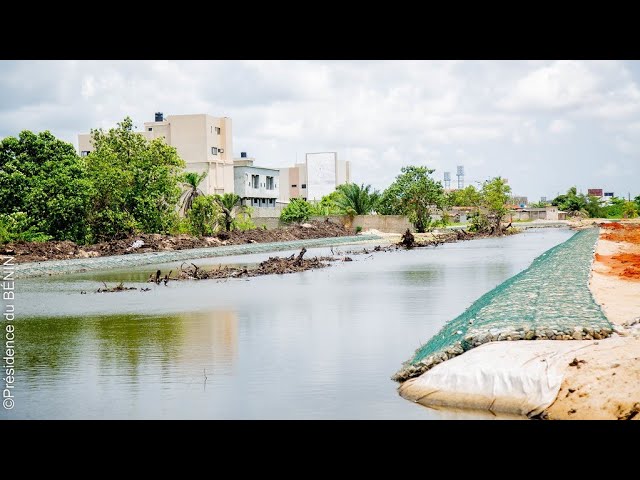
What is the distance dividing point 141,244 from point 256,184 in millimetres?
30738

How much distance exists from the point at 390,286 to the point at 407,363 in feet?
29.0

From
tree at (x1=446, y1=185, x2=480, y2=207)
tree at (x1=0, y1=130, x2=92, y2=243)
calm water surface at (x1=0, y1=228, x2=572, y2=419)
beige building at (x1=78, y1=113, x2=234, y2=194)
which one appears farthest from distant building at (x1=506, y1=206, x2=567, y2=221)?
calm water surface at (x1=0, y1=228, x2=572, y2=419)

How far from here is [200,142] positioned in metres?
55.2

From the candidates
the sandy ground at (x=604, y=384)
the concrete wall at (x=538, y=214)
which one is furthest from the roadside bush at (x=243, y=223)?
the concrete wall at (x=538, y=214)

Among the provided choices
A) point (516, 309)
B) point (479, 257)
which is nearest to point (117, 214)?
point (479, 257)

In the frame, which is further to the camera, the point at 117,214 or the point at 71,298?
the point at 117,214

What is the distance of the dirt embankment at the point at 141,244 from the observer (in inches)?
999

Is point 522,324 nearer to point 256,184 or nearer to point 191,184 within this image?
point 191,184

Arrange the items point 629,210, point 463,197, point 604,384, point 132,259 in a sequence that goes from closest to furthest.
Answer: point 604,384
point 132,259
point 629,210
point 463,197

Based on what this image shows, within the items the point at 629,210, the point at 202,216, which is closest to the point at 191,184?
the point at 202,216

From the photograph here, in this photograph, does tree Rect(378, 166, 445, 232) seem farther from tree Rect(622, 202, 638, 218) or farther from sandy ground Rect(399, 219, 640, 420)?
sandy ground Rect(399, 219, 640, 420)

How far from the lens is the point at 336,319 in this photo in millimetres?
11617

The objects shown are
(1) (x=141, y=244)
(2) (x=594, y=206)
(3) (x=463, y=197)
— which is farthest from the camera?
(2) (x=594, y=206)
